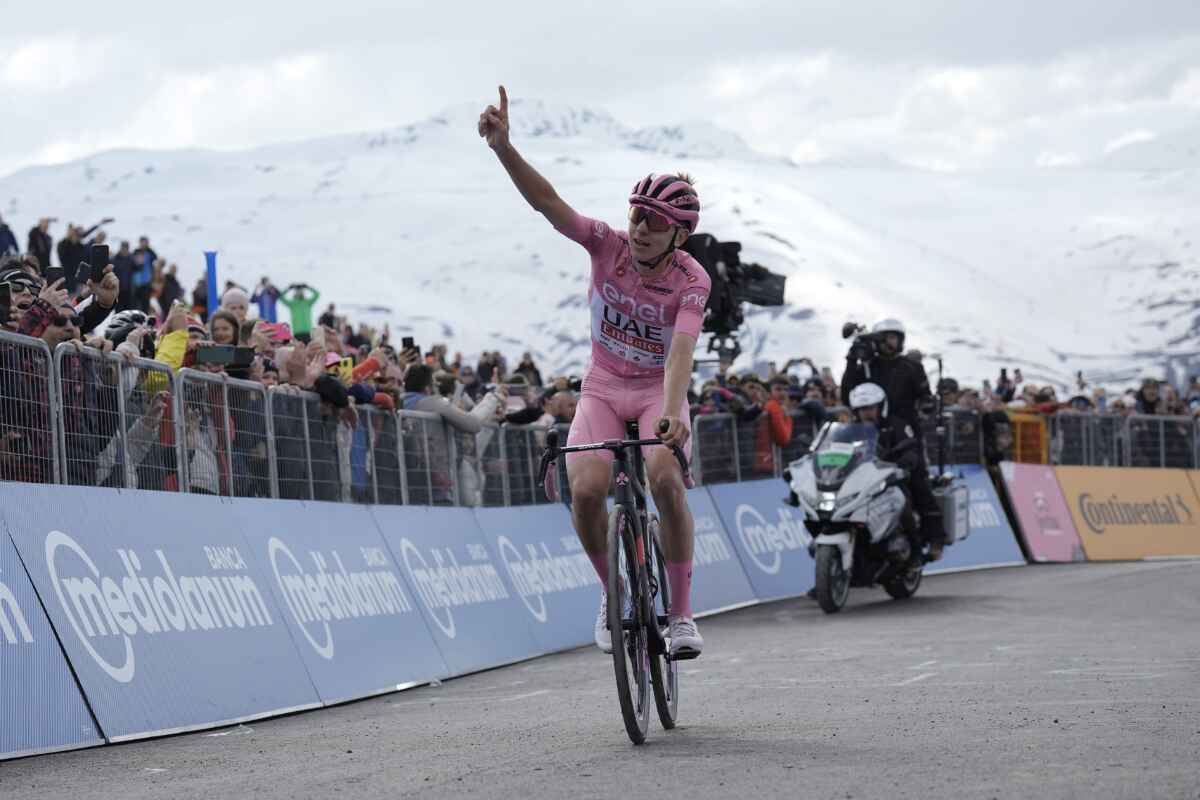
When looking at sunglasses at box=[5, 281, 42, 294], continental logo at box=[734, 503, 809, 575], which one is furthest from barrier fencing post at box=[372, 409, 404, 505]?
continental logo at box=[734, 503, 809, 575]

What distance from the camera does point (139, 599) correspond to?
959 cm

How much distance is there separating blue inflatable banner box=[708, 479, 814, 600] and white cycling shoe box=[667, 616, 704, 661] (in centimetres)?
1122

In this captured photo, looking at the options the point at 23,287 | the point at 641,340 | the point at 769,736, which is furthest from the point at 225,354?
the point at 769,736

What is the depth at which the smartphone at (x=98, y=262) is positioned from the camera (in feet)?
41.2

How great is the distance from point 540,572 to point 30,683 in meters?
7.42

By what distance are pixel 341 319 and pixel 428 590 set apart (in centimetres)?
1791

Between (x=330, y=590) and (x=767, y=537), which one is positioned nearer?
(x=330, y=590)

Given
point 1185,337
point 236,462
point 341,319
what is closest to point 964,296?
point 1185,337

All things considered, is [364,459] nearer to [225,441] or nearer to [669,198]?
[225,441]

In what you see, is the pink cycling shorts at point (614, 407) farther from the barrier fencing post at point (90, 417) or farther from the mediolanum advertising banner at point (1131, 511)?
the mediolanum advertising banner at point (1131, 511)

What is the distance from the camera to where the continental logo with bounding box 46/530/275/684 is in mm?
9047

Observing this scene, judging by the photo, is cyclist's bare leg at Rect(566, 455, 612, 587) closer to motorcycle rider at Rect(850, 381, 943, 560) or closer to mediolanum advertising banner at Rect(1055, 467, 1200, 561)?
motorcycle rider at Rect(850, 381, 943, 560)

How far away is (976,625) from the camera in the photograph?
1530cm

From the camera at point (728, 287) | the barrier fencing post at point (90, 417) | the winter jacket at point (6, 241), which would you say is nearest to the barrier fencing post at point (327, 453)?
the barrier fencing post at point (90, 417)
